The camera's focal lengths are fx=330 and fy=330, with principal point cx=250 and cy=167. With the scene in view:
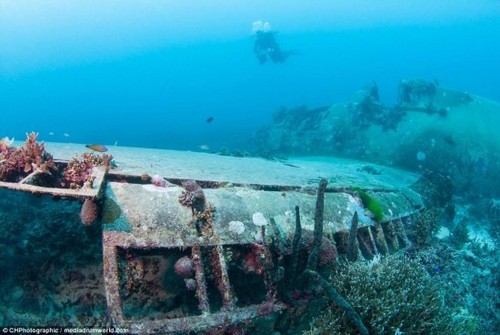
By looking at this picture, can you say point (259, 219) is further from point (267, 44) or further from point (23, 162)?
point (267, 44)

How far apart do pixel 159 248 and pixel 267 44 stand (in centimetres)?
3336

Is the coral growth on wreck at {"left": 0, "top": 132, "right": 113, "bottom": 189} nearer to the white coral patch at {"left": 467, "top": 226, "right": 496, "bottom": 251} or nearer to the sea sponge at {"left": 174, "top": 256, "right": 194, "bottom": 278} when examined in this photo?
the sea sponge at {"left": 174, "top": 256, "right": 194, "bottom": 278}

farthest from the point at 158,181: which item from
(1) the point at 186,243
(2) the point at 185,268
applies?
(2) the point at 185,268

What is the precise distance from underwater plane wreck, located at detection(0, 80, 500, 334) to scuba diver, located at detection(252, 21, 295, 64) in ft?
99.4

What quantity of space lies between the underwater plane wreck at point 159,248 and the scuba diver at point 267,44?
3029cm

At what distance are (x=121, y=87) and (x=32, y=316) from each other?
6389 inches

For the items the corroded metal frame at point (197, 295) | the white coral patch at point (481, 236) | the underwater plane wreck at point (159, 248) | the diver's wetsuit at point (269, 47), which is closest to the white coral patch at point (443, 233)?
the white coral patch at point (481, 236)

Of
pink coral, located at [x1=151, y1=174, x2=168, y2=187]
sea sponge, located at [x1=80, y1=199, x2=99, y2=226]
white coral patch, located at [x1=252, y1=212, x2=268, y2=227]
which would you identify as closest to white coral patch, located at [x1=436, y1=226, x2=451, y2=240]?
white coral patch, located at [x1=252, y1=212, x2=268, y2=227]

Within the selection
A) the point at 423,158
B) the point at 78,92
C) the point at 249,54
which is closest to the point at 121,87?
the point at 78,92

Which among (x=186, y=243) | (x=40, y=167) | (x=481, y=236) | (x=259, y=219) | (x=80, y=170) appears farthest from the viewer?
(x=481, y=236)

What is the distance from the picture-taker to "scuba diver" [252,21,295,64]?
111ft

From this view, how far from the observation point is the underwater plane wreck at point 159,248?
414 cm

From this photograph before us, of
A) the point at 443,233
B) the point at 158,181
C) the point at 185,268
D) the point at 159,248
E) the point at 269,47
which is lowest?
the point at 443,233

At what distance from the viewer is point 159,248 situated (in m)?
4.25
